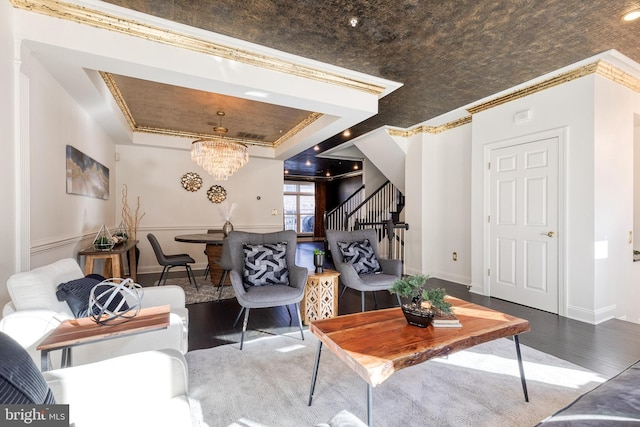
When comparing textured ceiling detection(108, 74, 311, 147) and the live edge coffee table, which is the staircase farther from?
the live edge coffee table

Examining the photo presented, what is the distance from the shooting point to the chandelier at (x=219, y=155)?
4.41 metres

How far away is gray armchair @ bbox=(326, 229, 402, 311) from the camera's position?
3135 mm

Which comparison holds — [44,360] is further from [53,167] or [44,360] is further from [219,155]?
[219,155]

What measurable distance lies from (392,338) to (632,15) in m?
3.13

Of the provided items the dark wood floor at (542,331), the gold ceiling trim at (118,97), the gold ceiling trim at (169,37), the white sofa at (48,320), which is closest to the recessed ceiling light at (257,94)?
the gold ceiling trim at (169,37)

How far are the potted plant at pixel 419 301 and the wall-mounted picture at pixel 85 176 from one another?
348cm

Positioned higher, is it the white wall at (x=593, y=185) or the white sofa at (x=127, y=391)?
the white wall at (x=593, y=185)

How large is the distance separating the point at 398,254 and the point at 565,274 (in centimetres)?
293

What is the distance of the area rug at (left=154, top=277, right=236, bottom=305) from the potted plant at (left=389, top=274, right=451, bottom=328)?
9.38 ft

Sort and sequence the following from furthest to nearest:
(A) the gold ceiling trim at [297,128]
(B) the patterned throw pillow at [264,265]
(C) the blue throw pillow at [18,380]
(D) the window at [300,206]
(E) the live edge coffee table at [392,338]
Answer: (D) the window at [300,206] < (A) the gold ceiling trim at [297,128] < (B) the patterned throw pillow at [264,265] < (E) the live edge coffee table at [392,338] < (C) the blue throw pillow at [18,380]

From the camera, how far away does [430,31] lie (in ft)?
8.18

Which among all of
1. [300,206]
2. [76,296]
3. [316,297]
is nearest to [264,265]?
[316,297]

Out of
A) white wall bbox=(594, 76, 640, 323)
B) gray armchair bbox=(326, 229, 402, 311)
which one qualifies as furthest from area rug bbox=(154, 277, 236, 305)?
white wall bbox=(594, 76, 640, 323)

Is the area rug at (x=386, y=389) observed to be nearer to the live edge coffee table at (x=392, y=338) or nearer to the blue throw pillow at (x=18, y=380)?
the live edge coffee table at (x=392, y=338)
